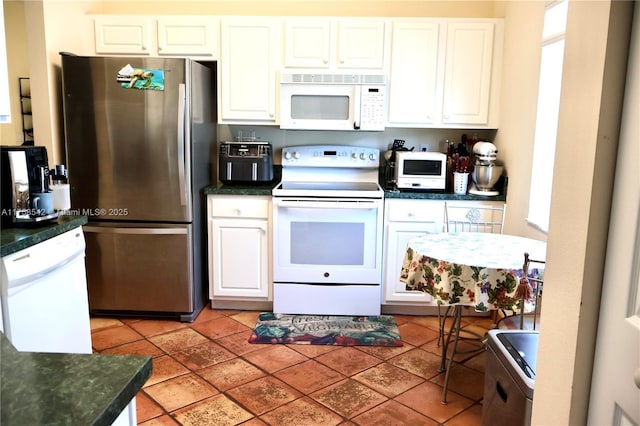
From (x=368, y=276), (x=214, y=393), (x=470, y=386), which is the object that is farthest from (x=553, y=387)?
(x=368, y=276)

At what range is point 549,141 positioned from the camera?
3.02 meters

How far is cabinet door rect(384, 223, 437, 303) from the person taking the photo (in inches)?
140

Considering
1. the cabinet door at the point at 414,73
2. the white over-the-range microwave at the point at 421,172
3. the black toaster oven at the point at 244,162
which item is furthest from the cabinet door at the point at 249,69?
the white over-the-range microwave at the point at 421,172

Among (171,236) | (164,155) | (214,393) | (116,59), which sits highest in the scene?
(116,59)

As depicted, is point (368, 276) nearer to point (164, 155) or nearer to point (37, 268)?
point (164, 155)

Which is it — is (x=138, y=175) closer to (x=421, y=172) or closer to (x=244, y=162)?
(x=244, y=162)

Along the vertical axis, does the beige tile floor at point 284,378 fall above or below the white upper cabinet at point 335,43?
below

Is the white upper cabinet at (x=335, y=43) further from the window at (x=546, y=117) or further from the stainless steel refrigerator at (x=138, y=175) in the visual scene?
the window at (x=546, y=117)

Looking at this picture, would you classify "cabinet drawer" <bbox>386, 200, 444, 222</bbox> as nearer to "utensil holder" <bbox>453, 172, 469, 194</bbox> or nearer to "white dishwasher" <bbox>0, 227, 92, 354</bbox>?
"utensil holder" <bbox>453, 172, 469, 194</bbox>

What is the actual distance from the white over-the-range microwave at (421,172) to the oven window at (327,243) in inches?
18.4

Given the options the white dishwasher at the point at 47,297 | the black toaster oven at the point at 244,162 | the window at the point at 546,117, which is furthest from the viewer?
the black toaster oven at the point at 244,162

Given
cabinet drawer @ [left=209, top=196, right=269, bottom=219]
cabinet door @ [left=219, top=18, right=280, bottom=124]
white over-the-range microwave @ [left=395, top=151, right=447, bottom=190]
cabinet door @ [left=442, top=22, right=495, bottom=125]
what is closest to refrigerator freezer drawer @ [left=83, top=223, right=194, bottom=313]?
cabinet drawer @ [left=209, top=196, right=269, bottom=219]

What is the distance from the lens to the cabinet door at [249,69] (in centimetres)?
358

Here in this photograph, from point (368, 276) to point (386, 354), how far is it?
0.65 m
